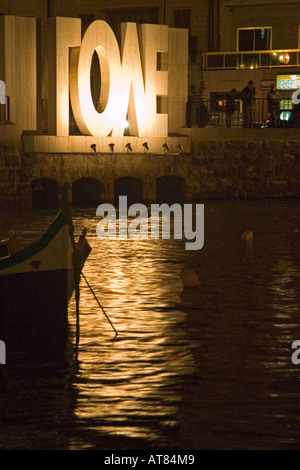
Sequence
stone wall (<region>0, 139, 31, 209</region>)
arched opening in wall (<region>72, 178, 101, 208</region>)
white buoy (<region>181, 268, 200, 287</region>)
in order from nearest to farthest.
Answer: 1. white buoy (<region>181, 268, 200, 287</region>)
2. stone wall (<region>0, 139, 31, 209</region>)
3. arched opening in wall (<region>72, 178, 101, 208</region>)

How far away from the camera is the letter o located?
114 ft

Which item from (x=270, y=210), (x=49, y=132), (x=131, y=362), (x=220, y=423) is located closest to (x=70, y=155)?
(x=49, y=132)

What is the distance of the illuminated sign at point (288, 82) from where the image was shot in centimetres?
4744

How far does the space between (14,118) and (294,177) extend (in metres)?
10.6

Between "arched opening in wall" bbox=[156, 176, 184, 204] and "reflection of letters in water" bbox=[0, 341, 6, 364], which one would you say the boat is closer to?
"reflection of letters in water" bbox=[0, 341, 6, 364]

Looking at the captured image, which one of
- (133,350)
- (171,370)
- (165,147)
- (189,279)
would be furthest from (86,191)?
(171,370)

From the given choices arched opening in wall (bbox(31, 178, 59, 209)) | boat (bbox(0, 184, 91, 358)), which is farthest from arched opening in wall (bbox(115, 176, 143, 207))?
boat (bbox(0, 184, 91, 358))

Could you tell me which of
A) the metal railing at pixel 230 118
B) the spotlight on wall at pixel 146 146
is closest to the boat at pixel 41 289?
the spotlight on wall at pixel 146 146

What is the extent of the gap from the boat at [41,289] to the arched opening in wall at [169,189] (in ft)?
85.1

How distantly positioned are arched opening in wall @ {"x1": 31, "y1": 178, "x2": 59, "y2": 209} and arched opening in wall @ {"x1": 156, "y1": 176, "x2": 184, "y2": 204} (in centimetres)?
424

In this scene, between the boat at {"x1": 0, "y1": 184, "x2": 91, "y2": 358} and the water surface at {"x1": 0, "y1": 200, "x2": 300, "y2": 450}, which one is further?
the boat at {"x1": 0, "y1": 184, "x2": 91, "y2": 358}

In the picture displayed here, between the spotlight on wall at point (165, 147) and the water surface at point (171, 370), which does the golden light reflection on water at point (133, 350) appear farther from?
the spotlight on wall at point (165, 147)
